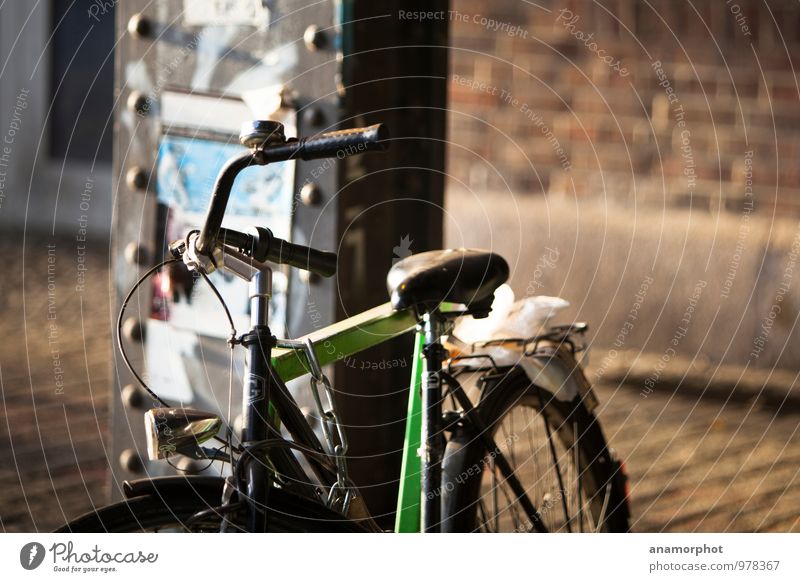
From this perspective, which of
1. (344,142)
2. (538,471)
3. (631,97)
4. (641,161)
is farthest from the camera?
(641,161)

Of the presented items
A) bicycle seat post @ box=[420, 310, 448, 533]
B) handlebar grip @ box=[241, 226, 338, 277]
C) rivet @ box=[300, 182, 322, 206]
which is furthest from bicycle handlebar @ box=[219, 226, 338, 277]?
rivet @ box=[300, 182, 322, 206]

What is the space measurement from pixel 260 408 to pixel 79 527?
32 centimetres

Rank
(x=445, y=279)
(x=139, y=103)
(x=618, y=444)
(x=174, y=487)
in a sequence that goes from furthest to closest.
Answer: (x=618, y=444) < (x=139, y=103) < (x=445, y=279) < (x=174, y=487)

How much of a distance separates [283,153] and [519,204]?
314 centimetres

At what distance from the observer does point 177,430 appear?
1751mm

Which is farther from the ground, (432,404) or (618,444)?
(432,404)

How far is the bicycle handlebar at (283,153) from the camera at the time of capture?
1680 millimetres

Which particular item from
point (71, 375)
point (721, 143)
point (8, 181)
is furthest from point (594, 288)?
point (8, 181)

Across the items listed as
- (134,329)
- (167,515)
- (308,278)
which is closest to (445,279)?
(308,278)

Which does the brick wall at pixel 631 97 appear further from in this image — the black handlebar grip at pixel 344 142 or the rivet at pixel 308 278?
the black handlebar grip at pixel 344 142

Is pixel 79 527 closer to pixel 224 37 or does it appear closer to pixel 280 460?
pixel 280 460

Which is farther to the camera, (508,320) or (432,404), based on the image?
(508,320)

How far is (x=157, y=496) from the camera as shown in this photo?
1789mm

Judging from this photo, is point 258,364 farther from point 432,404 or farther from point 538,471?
point 538,471
